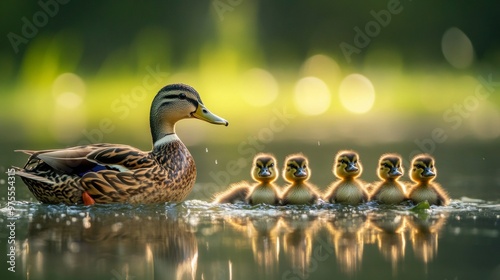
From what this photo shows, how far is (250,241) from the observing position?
6.93 meters

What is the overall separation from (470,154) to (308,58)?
7350mm

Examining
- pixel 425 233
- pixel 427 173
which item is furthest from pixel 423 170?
pixel 425 233

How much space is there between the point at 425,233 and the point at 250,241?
1.13 meters

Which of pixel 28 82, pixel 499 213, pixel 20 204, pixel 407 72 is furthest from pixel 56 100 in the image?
pixel 499 213

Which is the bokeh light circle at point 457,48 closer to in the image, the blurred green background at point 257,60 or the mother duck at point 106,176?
the blurred green background at point 257,60

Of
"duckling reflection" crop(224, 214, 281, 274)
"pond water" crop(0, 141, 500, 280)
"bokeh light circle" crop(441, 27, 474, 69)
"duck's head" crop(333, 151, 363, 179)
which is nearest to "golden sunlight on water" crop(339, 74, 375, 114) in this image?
"bokeh light circle" crop(441, 27, 474, 69)

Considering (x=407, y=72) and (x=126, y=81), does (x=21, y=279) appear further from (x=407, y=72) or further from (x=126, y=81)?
(x=407, y=72)

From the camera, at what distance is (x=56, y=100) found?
59.0 ft

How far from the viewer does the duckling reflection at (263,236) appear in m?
6.29

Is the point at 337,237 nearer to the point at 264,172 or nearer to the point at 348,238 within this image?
the point at 348,238

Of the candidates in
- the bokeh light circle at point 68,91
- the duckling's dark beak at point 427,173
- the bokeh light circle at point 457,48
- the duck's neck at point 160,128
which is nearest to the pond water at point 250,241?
the duckling's dark beak at point 427,173

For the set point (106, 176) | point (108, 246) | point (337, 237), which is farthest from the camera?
point (106, 176)

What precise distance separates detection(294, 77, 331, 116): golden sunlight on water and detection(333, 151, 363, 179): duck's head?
873 centimetres

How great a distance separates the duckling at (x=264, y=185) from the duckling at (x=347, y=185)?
415mm
